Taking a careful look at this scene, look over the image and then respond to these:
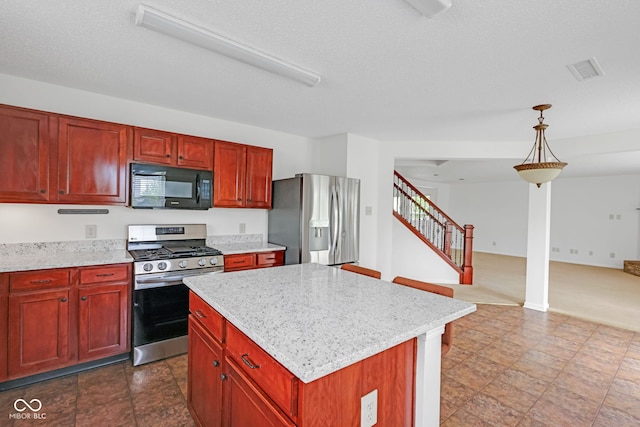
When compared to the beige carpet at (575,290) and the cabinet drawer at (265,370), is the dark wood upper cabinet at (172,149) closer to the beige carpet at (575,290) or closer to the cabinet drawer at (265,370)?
the cabinet drawer at (265,370)

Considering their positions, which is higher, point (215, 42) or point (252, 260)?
point (215, 42)

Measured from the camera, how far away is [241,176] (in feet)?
11.9

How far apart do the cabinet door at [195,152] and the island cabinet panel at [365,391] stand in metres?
2.83

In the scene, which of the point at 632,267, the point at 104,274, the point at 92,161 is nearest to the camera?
the point at 104,274

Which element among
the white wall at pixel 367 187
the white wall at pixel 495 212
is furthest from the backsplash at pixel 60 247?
the white wall at pixel 495 212

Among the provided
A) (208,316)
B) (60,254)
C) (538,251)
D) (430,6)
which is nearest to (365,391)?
(208,316)

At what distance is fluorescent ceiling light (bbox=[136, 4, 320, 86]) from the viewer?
1.73m

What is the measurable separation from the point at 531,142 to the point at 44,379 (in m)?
6.12

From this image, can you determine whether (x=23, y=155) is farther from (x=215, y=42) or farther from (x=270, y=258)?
(x=270, y=258)

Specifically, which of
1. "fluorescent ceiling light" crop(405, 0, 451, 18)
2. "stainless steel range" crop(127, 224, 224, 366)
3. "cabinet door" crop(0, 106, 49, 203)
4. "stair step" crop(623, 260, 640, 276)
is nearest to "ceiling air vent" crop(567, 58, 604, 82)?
"fluorescent ceiling light" crop(405, 0, 451, 18)

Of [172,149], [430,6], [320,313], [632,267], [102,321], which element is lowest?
[632,267]

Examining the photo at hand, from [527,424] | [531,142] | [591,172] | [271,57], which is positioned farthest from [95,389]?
[591,172]

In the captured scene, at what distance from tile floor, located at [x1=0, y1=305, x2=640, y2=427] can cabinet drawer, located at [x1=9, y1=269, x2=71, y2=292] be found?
2.55 ft

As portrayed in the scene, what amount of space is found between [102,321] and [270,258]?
5.49 feet
